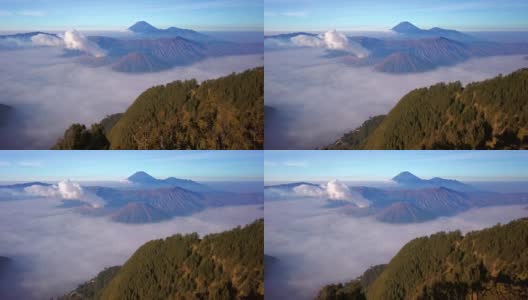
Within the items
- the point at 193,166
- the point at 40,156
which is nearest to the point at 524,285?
the point at 193,166

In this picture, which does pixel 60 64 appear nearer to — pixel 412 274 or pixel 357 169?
pixel 357 169

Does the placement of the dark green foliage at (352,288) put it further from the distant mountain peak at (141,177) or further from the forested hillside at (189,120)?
the distant mountain peak at (141,177)

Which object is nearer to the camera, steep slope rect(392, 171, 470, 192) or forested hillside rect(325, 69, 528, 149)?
forested hillside rect(325, 69, 528, 149)

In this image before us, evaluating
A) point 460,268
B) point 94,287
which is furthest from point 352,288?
point 94,287

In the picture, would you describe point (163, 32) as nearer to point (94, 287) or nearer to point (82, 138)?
point (82, 138)

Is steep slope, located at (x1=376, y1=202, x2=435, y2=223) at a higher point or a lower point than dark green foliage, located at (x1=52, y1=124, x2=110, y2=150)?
lower

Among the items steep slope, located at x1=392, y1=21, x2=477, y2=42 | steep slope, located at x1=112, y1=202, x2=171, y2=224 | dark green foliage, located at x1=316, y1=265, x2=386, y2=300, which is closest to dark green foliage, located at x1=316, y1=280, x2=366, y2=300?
dark green foliage, located at x1=316, y1=265, x2=386, y2=300

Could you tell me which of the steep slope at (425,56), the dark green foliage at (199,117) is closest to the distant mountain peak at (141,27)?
the dark green foliage at (199,117)

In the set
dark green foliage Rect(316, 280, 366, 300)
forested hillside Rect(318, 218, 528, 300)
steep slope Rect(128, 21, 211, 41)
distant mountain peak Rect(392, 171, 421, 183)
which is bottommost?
dark green foliage Rect(316, 280, 366, 300)

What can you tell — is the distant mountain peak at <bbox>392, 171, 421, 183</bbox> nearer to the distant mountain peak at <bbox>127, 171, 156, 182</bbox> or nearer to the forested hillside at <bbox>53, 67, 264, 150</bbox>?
the forested hillside at <bbox>53, 67, 264, 150</bbox>
